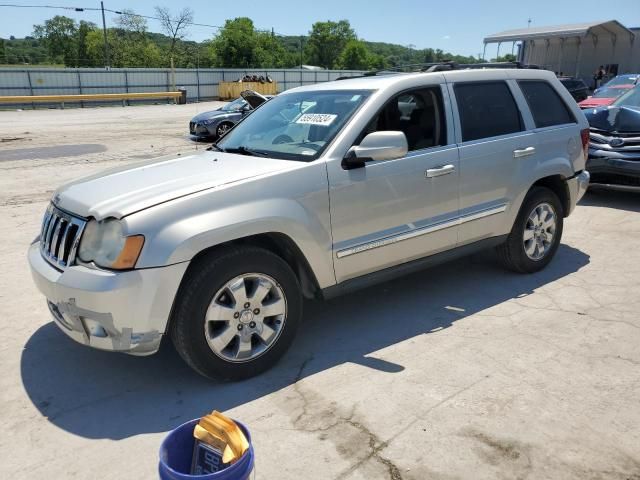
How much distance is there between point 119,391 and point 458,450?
1979 millimetres

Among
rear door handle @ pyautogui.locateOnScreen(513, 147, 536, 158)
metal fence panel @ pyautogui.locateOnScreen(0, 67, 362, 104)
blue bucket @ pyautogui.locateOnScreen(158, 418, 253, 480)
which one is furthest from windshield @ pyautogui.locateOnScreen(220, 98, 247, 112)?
metal fence panel @ pyautogui.locateOnScreen(0, 67, 362, 104)

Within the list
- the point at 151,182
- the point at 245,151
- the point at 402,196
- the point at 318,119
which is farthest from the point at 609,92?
the point at 151,182

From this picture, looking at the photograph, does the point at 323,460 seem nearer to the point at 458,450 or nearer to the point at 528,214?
the point at 458,450

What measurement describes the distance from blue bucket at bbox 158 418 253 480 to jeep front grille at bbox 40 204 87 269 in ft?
4.41

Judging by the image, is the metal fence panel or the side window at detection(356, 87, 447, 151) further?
the metal fence panel

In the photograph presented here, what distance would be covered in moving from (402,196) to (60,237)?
221cm

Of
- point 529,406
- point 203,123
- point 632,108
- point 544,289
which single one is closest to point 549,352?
point 529,406

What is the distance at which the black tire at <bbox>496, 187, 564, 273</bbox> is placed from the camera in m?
4.85

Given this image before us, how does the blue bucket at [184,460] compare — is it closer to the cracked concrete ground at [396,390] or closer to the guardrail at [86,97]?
the cracked concrete ground at [396,390]

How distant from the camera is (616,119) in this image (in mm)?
7895

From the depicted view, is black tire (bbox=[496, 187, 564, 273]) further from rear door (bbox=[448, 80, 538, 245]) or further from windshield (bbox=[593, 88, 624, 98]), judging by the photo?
windshield (bbox=[593, 88, 624, 98])

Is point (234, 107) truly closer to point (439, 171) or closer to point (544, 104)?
point (544, 104)

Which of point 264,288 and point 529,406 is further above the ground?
point 264,288

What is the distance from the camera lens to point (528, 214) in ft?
15.9
